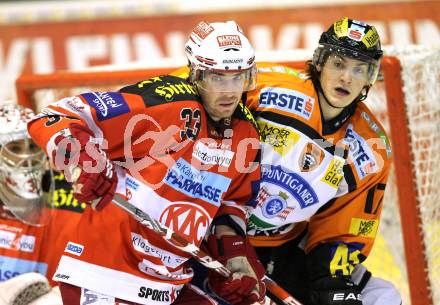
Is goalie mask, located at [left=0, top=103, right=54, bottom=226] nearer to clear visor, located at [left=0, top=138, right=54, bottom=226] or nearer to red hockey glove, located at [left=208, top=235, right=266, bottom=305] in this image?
clear visor, located at [left=0, top=138, right=54, bottom=226]

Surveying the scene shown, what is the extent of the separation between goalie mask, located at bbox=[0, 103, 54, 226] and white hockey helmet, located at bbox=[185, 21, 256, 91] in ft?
3.21

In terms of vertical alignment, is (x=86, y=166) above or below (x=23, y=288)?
above

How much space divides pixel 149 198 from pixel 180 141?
8.3 inches

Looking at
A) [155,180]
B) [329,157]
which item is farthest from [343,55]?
[155,180]

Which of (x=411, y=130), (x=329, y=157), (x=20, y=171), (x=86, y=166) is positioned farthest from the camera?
(x=411, y=130)

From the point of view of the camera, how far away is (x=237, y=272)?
3.00 m

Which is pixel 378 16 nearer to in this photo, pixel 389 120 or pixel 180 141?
pixel 389 120

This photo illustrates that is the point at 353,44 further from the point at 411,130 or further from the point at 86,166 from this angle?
the point at 86,166

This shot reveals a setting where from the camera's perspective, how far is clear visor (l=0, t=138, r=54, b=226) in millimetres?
3475

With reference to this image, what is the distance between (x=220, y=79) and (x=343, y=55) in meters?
0.52

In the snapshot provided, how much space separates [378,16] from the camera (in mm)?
6180

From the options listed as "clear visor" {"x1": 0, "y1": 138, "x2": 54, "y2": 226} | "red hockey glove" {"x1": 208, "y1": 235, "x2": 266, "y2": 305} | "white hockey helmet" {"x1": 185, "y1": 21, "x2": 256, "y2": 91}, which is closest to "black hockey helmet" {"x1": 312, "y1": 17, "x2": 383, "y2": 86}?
"white hockey helmet" {"x1": 185, "y1": 21, "x2": 256, "y2": 91}

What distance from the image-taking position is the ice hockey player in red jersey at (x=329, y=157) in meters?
3.06

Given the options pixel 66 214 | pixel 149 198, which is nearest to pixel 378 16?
pixel 66 214
